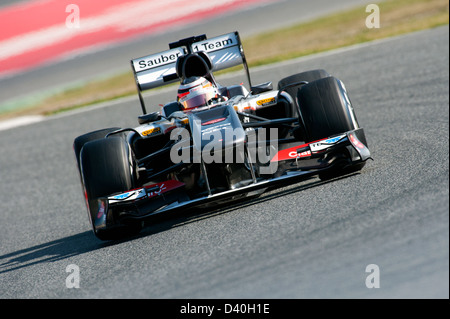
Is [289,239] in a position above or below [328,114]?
below

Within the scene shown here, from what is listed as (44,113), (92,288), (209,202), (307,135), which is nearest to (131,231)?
(209,202)

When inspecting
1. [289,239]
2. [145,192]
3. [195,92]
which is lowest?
[289,239]

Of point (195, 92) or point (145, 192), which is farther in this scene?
point (195, 92)

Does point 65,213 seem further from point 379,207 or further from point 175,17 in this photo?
point 175,17

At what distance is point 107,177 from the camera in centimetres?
671

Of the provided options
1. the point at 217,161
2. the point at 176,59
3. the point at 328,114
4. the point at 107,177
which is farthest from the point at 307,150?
the point at 176,59

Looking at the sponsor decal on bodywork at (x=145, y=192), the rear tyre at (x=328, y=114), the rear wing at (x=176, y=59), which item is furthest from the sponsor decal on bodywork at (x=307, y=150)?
the rear wing at (x=176, y=59)

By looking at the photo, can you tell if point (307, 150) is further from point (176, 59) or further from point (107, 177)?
point (176, 59)

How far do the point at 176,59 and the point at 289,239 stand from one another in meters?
4.14

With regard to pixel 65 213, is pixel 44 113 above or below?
above

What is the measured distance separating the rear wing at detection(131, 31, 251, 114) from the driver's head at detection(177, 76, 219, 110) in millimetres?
825

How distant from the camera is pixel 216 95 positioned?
8.00 metres

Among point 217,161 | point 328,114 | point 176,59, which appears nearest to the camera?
point 217,161
